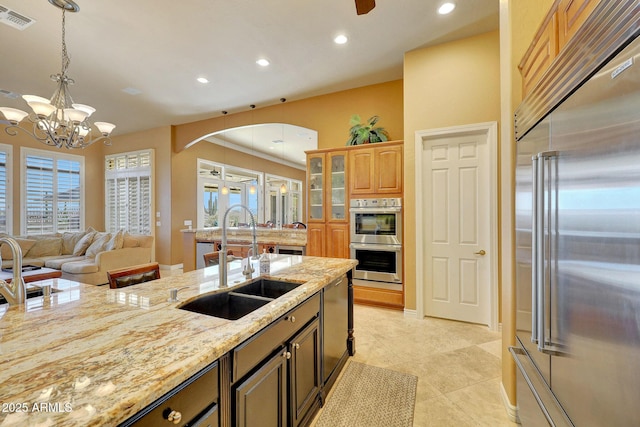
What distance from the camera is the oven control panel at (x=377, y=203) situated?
3.57 meters

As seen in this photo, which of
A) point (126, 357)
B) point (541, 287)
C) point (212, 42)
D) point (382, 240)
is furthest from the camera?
point (382, 240)

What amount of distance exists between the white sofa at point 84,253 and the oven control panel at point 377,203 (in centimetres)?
433

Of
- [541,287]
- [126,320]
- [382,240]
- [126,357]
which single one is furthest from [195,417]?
[382,240]

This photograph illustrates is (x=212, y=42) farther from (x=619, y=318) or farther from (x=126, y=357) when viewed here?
(x=619, y=318)

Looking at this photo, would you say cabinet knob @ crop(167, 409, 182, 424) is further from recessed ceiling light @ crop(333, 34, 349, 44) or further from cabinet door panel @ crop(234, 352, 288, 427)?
recessed ceiling light @ crop(333, 34, 349, 44)

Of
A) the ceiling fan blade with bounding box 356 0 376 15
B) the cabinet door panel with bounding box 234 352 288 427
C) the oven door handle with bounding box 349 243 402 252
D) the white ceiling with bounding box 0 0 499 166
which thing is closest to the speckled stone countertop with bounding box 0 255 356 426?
the cabinet door panel with bounding box 234 352 288 427

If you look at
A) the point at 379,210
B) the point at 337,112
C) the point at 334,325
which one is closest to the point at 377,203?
the point at 379,210

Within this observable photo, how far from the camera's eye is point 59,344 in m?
0.95

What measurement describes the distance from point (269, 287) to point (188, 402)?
3.63 feet

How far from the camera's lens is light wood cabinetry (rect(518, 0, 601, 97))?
43.7 inches

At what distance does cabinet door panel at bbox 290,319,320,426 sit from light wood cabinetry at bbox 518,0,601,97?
186 centimetres

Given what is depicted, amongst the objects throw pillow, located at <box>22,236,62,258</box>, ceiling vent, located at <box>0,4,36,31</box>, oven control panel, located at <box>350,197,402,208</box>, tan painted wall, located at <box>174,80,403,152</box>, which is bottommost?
throw pillow, located at <box>22,236,62,258</box>

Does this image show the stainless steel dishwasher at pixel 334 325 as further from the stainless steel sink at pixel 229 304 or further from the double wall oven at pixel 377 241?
the double wall oven at pixel 377 241

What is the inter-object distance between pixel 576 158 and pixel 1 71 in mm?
6436
